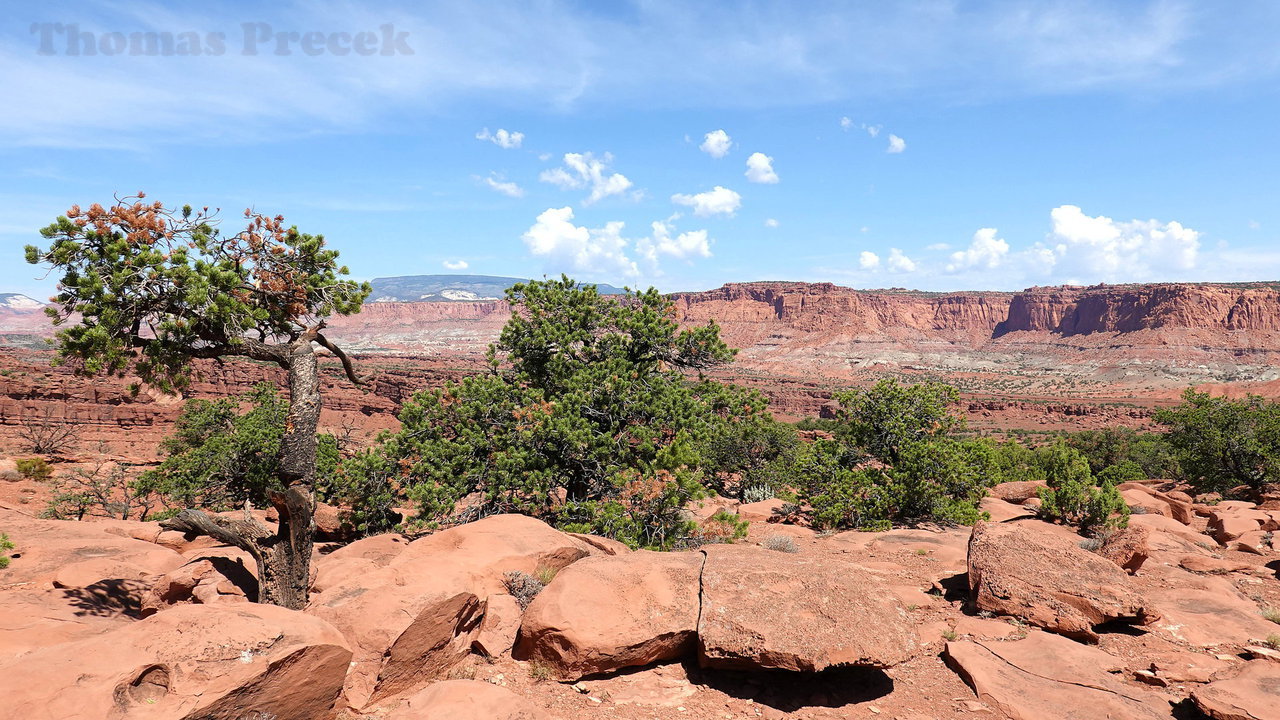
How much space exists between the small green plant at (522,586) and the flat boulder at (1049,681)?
5.42 m

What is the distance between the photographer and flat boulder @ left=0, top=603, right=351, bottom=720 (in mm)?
4332

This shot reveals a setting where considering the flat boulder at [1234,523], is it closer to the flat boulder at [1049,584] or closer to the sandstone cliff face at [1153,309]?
the flat boulder at [1049,584]

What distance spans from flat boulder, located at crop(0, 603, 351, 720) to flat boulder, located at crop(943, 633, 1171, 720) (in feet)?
22.6

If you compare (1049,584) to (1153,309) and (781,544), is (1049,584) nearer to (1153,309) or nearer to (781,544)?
(781,544)

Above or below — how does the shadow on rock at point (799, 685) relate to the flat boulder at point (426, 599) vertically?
below

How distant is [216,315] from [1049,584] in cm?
1180

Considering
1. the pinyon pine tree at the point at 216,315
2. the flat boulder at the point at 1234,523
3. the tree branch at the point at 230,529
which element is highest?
the pinyon pine tree at the point at 216,315

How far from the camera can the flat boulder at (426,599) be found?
21.1ft

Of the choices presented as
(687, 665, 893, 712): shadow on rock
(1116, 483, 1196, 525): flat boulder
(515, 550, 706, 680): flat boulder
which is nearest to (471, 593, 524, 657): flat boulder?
(515, 550, 706, 680): flat boulder

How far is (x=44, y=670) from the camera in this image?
14.7 ft

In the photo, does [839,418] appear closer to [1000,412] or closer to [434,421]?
[434,421]

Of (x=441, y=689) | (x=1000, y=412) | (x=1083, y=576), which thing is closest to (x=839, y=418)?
(x=1083, y=576)

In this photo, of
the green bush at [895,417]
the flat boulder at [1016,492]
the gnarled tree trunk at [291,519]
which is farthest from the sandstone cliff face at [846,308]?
the gnarled tree trunk at [291,519]

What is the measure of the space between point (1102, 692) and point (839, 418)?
11019 mm
